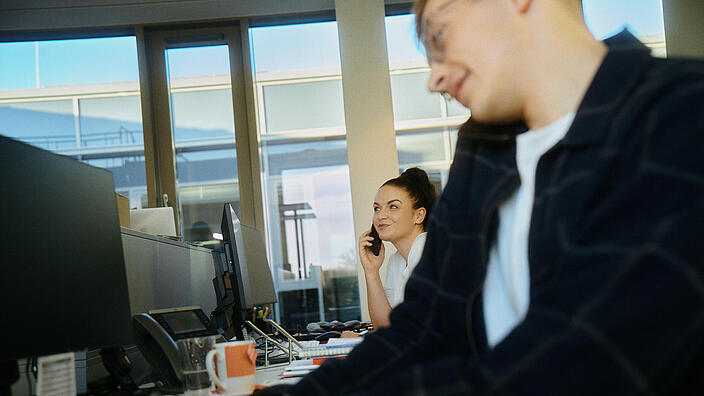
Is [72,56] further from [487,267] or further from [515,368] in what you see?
[515,368]

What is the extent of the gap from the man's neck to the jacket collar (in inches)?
1.7

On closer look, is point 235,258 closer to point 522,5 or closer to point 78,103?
point 522,5

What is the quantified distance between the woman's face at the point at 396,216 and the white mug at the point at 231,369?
206 centimetres

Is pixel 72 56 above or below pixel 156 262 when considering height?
above

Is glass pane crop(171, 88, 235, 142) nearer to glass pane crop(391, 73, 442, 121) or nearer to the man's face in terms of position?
glass pane crop(391, 73, 442, 121)

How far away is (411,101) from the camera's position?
495cm

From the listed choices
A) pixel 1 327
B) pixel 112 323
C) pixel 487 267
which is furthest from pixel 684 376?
pixel 112 323

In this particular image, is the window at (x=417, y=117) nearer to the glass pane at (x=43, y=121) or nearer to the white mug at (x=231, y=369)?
the glass pane at (x=43, y=121)

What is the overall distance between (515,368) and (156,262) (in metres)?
1.47

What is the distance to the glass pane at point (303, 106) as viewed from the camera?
4969 millimetres

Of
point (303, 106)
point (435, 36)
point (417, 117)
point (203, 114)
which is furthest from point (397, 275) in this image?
point (435, 36)

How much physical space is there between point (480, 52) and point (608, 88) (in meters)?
0.20

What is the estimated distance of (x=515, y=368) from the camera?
1.98 feet

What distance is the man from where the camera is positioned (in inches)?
22.5
